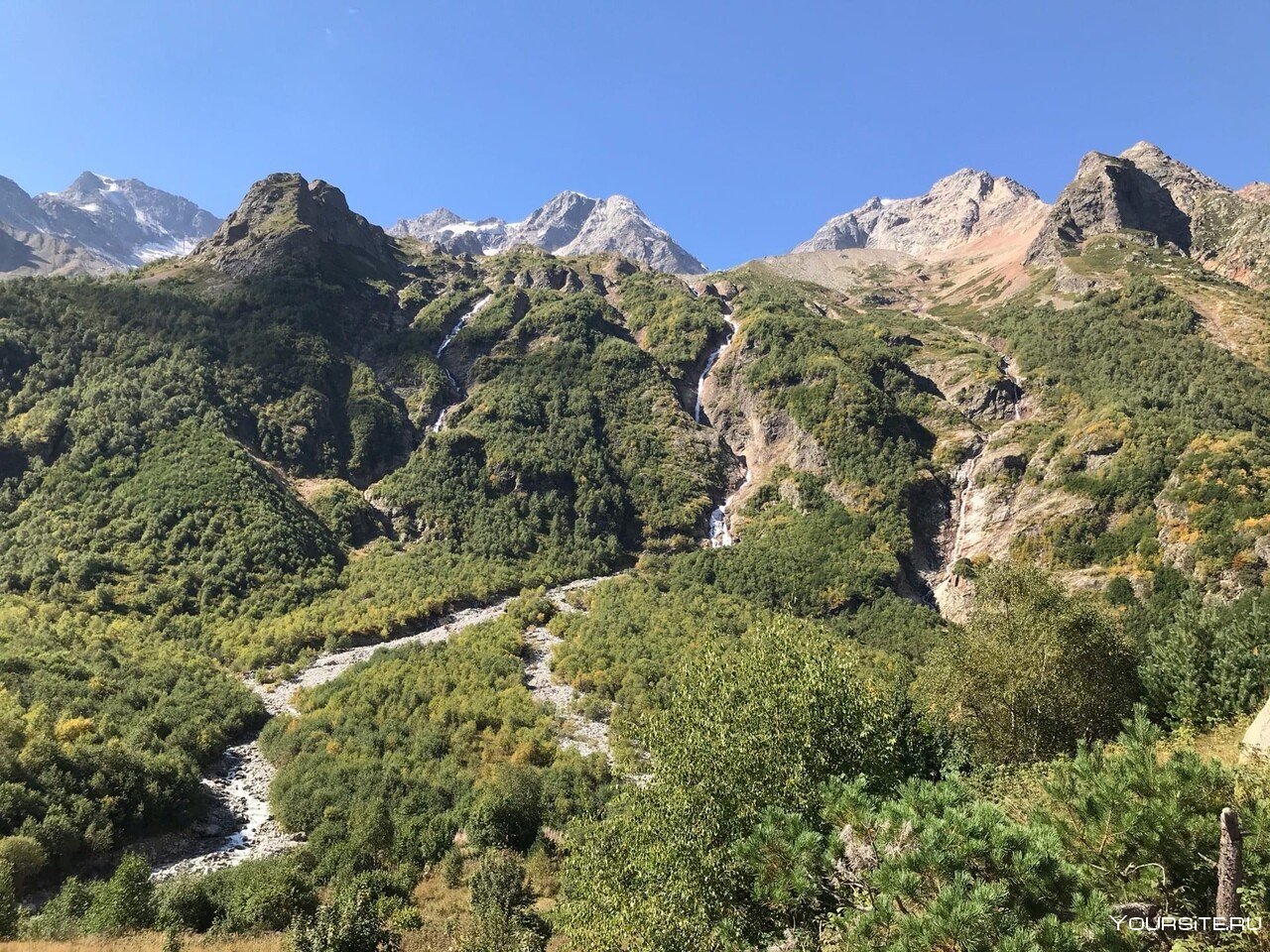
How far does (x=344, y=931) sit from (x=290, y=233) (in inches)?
6570

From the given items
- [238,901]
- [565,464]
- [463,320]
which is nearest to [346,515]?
[565,464]

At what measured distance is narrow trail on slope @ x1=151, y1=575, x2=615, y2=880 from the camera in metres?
35.7

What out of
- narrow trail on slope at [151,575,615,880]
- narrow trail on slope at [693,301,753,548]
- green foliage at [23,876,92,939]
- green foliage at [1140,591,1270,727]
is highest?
narrow trail on slope at [693,301,753,548]

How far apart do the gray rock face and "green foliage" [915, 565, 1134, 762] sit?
160 m

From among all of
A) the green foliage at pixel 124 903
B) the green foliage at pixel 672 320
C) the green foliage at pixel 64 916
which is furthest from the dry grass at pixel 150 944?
the green foliage at pixel 672 320

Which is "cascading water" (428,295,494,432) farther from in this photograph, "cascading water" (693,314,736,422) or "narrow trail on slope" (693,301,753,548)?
"narrow trail on slope" (693,301,753,548)

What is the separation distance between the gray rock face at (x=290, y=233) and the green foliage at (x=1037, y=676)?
160m

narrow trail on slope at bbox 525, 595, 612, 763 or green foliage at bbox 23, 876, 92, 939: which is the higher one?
narrow trail on slope at bbox 525, 595, 612, 763

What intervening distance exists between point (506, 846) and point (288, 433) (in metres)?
91.0

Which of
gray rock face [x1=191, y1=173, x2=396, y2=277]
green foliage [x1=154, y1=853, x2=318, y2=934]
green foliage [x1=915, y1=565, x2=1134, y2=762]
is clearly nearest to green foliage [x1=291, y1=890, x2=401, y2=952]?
green foliage [x1=154, y1=853, x2=318, y2=934]

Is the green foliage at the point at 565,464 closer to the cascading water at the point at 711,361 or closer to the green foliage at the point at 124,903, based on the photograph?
the cascading water at the point at 711,361

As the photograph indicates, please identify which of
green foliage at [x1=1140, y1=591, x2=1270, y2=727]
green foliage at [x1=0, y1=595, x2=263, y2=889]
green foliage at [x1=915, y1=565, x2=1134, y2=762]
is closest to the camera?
green foliage at [x1=1140, y1=591, x2=1270, y2=727]

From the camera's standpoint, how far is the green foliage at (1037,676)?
1140 inches

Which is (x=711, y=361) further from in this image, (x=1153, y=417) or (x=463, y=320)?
(x=1153, y=417)
